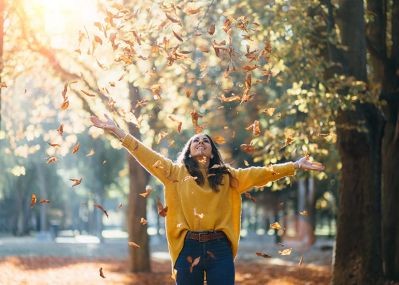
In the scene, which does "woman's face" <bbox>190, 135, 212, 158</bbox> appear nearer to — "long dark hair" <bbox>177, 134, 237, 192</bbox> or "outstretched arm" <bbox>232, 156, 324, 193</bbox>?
"long dark hair" <bbox>177, 134, 237, 192</bbox>

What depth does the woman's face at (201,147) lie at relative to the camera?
6.02 metres

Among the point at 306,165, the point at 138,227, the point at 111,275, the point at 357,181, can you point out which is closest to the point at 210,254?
the point at 306,165

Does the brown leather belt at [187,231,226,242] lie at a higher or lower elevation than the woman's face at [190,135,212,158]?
lower

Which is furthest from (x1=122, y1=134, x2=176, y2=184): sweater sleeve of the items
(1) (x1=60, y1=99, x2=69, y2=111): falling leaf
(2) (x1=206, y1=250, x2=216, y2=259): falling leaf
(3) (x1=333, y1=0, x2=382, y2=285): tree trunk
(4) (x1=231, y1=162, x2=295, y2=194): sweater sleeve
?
(3) (x1=333, y1=0, x2=382, y2=285): tree trunk

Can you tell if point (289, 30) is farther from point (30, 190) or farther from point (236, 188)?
point (30, 190)

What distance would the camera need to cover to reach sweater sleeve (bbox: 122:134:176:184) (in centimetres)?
608

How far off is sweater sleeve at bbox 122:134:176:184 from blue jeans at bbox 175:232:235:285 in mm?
570

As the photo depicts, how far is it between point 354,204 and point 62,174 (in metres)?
46.8

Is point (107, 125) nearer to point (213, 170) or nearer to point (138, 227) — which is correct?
point (213, 170)

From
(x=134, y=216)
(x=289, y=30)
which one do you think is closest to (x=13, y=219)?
(x=134, y=216)

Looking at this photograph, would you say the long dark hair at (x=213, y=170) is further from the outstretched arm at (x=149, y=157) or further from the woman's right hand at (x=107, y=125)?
the woman's right hand at (x=107, y=125)

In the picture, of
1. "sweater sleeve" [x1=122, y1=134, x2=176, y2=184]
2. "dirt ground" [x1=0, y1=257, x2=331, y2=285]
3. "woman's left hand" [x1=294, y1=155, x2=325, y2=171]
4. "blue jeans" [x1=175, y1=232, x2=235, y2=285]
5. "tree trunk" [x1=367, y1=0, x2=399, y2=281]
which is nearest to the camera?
"blue jeans" [x1=175, y1=232, x2=235, y2=285]

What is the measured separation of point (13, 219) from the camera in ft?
198

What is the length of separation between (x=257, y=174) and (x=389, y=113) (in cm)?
981
